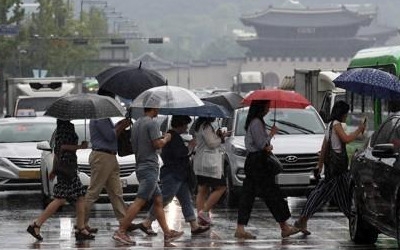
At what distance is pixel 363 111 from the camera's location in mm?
21766

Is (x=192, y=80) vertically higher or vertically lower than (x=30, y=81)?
lower

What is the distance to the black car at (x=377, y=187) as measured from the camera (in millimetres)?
11594

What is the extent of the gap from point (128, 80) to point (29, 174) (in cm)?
573

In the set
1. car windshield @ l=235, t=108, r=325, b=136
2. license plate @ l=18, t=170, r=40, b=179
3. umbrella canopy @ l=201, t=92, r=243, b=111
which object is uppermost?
umbrella canopy @ l=201, t=92, r=243, b=111

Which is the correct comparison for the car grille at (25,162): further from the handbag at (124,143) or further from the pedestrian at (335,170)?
the pedestrian at (335,170)

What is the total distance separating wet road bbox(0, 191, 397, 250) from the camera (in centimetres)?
1338

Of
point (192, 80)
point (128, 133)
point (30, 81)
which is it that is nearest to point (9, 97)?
point (30, 81)

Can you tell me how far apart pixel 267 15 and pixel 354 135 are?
148 m

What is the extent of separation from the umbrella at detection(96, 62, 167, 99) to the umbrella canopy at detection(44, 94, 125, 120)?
0.65 metres

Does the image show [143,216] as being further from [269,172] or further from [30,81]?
[30,81]

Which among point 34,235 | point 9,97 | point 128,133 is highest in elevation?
point 128,133

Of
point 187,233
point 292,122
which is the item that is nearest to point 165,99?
point 187,233

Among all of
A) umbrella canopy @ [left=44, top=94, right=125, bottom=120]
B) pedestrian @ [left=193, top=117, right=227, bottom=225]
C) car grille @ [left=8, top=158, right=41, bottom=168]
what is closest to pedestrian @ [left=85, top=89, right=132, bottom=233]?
umbrella canopy @ [left=44, top=94, right=125, bottom=120]

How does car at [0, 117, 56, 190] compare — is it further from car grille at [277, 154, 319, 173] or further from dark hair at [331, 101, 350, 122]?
dark hair at [331, 101, 350, 122]
